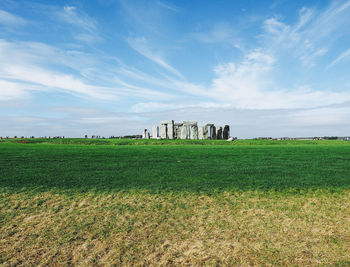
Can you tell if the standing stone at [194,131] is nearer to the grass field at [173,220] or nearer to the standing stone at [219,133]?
the standing stone at [219,133]

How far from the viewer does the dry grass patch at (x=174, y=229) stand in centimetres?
359

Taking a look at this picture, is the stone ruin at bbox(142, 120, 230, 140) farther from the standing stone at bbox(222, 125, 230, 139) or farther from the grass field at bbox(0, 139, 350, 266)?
the grass field at bbox(0, 139, 350, 266)

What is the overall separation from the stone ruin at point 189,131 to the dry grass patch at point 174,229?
27.8 m

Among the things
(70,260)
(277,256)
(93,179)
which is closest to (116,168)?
(93,179)

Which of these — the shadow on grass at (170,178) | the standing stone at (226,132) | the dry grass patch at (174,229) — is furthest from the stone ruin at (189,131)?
the dry grass patch at (174,229)

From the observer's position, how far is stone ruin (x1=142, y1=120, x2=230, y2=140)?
33.9 metres

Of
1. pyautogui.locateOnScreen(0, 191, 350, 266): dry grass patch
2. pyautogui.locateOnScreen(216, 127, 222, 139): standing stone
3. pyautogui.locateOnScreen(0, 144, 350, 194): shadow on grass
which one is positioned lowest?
pyautogui.locateOnScreen(0, 191, 350, 266): dry grass patch

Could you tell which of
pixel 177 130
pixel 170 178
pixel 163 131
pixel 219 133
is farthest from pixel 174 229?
pixel 219 133

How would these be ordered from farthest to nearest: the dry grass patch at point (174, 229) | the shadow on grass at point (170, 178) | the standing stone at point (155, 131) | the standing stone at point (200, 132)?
the standing stone at point (155, 131) < the standing stone at point (200, 132) < the shadow on grass at point (170, 178) < the dry grass patch at point (174, 229)

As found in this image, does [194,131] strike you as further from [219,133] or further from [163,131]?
[163,131]

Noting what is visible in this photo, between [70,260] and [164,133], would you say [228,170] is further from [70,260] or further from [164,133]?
[164,133]

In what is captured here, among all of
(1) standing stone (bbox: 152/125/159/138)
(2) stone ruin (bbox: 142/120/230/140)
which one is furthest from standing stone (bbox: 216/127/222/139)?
(1) standing stone (bbox: 152/125/159/138)

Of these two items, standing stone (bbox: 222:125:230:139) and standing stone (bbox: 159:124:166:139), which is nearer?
standing stone (bbox: 159:124:166:139)

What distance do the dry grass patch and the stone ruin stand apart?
27.8 m
